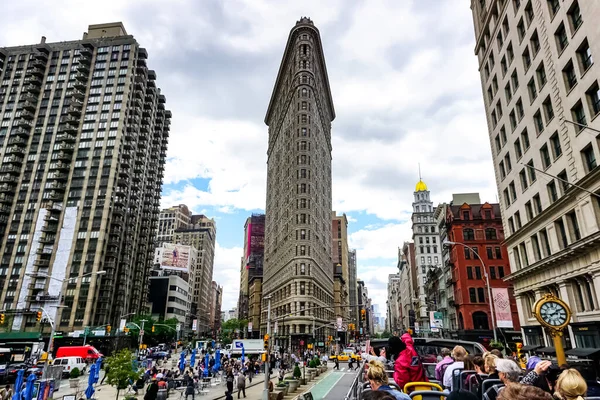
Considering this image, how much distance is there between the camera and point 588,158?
24766 mm

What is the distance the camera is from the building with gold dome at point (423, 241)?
412ft

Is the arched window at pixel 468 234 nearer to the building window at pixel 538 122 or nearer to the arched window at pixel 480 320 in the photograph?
the arched window at pixel 480 320

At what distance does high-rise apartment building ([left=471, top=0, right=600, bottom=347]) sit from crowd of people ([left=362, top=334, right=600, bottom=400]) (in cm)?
1239

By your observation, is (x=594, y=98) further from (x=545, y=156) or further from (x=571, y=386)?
(x=571, y=386)

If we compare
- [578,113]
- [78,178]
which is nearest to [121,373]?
[578,113]

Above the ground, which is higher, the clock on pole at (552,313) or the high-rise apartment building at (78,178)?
the high-rise apartment building at (78,178)

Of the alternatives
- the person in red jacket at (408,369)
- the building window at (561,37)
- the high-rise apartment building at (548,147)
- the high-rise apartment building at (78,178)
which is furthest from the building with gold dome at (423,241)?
the person in red jacket at (408,369)

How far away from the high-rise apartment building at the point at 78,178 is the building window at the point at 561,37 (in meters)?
86.4

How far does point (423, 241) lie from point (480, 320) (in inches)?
2787

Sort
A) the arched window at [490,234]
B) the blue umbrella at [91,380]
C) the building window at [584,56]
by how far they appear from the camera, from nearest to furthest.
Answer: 1. the building window at [584,56]
2. the blue umbrella at [91,380]
3. the arched window at [490,234]

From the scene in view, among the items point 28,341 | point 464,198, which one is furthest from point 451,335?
point 28,341

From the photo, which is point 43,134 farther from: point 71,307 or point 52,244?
point 71,307

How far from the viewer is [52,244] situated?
86000 millimetres

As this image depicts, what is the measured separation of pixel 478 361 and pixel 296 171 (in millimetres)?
77871
